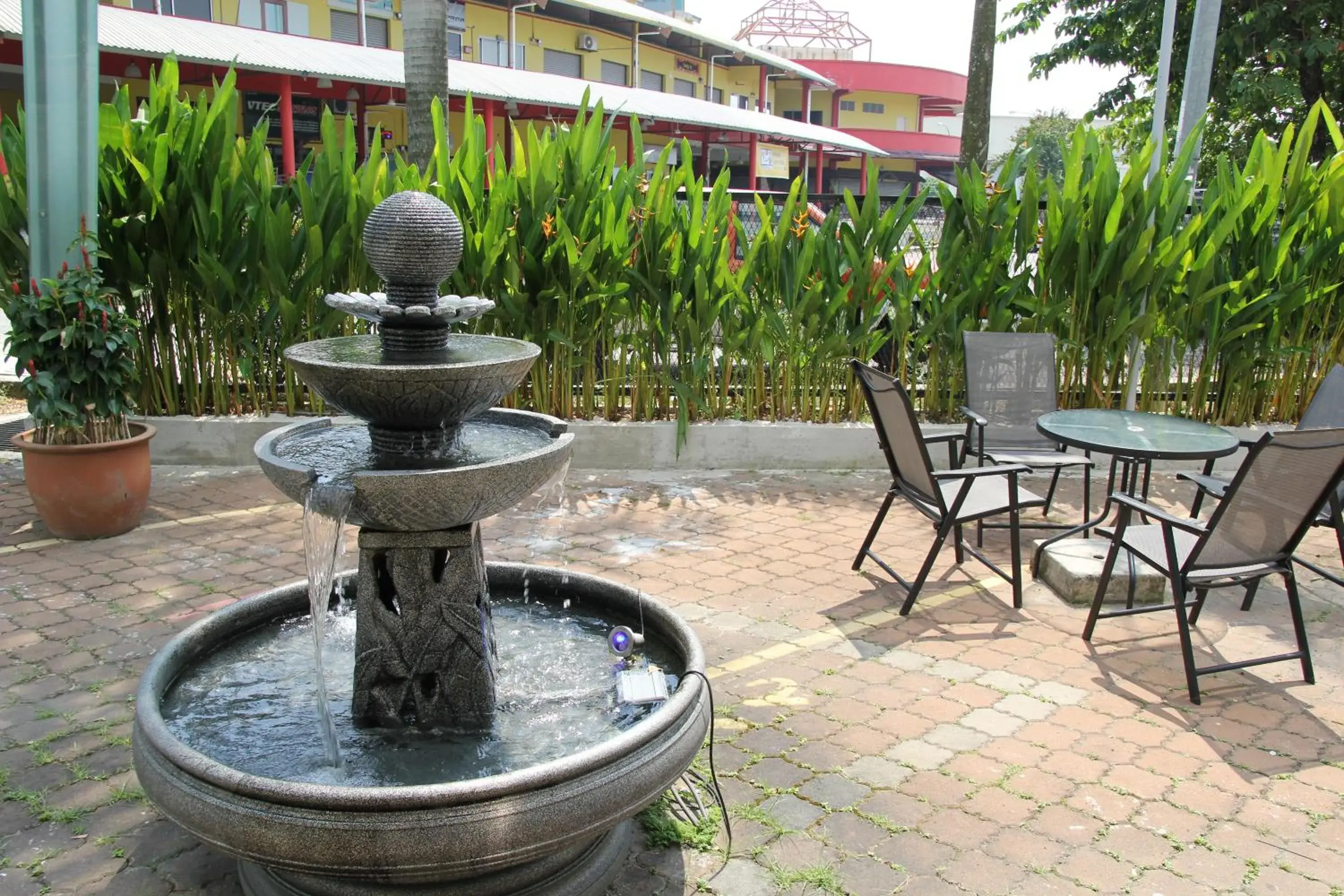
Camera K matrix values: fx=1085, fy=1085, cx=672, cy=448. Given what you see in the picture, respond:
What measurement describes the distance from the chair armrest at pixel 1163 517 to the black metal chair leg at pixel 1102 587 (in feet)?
0.57

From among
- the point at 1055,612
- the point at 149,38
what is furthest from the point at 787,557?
the point at 149,38

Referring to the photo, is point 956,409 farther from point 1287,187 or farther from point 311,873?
point 311,873

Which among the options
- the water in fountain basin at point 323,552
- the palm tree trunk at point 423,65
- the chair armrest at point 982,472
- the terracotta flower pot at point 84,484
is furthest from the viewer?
the palm tree trunk at point 423,65

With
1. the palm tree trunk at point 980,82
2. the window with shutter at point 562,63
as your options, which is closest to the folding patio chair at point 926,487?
the palm tree trunk at point 980,82

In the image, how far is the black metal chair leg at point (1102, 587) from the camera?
4301 mm

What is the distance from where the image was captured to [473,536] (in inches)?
119

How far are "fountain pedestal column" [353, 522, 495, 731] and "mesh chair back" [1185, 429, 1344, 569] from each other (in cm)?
256

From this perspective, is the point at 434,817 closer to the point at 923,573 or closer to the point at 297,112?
the point at 923,573

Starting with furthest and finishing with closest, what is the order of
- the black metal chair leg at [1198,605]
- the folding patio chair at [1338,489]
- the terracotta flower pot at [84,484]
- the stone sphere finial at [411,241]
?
the terracotta flower pot at [84,484], the folding patio chair at [1338,489], the black metal chair leg at [1198,605], the stone sphere finial at [411,241]

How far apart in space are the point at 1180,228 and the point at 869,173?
6.63 feet

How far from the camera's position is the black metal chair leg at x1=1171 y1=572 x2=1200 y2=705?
12.6 ft

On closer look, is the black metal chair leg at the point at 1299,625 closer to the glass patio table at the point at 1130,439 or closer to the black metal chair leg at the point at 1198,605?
the black metal chair leg at the point at 1198,605

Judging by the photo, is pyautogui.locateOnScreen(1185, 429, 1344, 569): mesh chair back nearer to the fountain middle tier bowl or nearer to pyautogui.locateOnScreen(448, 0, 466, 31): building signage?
the fountain middle tier bowl

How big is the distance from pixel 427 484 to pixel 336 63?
661 inches
